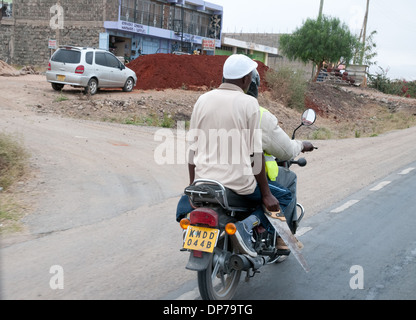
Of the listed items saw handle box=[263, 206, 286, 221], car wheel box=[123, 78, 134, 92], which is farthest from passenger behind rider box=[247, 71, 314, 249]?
car wheel box=[123, 78, 134, 92]

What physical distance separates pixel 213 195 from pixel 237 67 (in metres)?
1.10

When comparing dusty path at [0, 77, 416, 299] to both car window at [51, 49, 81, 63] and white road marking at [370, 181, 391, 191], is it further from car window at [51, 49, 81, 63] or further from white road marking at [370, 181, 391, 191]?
car window at [51, 49, 81, 63]

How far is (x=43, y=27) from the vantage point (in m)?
48.8

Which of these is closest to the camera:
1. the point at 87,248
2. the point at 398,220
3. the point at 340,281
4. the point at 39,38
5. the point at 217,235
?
the point at 217,235

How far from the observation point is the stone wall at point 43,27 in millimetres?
46062

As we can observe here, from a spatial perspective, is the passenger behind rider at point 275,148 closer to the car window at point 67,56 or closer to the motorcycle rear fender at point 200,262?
the motorcycle rear fender at point 200,262

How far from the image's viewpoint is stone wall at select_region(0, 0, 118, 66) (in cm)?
4606

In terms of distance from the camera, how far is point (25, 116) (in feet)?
50.1

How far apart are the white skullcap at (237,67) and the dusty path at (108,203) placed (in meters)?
1.95

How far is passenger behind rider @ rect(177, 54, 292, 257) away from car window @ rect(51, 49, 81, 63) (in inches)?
712

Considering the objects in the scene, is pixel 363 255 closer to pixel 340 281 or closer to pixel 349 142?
pixel 340 281

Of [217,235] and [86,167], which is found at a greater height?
[217,235]
